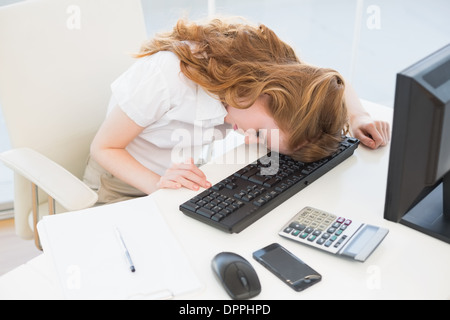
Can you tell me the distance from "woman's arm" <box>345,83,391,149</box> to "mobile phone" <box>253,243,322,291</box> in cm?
45

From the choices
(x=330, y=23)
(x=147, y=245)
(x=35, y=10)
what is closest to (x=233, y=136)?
(x=35, y=10)

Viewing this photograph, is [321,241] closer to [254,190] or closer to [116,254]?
[254,190]

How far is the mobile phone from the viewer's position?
0.72 m

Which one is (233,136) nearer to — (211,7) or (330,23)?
(211,7)

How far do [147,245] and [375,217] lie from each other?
1.32ft

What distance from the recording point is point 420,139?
2.45ft

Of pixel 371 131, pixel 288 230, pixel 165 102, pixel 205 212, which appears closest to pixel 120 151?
pixel 165 102

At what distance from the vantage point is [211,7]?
2082mm

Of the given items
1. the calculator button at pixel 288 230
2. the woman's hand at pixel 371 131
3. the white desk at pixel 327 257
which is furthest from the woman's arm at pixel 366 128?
the calculator button at pixel 288 230

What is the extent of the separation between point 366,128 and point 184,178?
0.46 meters

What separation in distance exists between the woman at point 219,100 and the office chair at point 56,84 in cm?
11

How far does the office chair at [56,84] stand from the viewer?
3.43 feet

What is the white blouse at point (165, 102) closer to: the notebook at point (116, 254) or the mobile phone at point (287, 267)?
the notebook at point (116, 254)

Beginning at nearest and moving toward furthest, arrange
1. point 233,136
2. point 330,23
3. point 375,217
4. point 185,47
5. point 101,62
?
point 375,217 < point 185,47 < point 101,62 < point 233,136 < point 330,23
